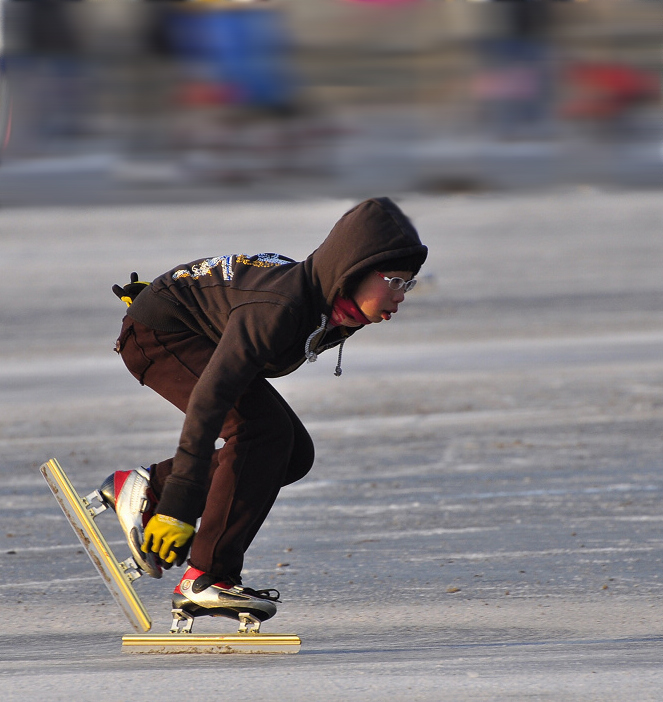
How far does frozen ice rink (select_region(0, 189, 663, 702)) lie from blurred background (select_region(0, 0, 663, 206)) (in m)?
7.66

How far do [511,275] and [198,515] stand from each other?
1136 centimetres

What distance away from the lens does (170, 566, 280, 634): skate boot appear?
4414mm

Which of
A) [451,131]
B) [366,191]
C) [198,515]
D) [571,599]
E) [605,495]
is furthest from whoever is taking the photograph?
[451,131]

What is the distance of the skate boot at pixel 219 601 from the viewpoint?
174 inches

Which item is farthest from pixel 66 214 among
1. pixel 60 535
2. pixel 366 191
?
pixel 60 535

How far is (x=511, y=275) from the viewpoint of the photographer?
15281 mm

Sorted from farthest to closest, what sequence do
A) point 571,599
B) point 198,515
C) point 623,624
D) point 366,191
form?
1. point 366,191
2. point 571,599
3. point 623,624
4. point 198,515

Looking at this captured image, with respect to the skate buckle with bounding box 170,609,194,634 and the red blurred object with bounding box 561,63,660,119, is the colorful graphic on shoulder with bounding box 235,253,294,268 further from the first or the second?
the red blurred object with bounding box 561,63,660,119

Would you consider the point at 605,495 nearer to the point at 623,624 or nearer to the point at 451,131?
the point at 623,624

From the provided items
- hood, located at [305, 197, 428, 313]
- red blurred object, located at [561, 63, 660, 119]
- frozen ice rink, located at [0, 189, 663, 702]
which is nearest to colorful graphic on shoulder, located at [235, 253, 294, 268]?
hood, located at [305, 197, 428, 313]

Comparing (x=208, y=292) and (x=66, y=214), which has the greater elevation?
(x=66, y=214)

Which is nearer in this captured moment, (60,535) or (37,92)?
(60,535)

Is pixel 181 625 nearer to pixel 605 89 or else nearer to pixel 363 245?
pixel 363 245

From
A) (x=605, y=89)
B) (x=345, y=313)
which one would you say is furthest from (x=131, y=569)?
(x=605, y=89)
